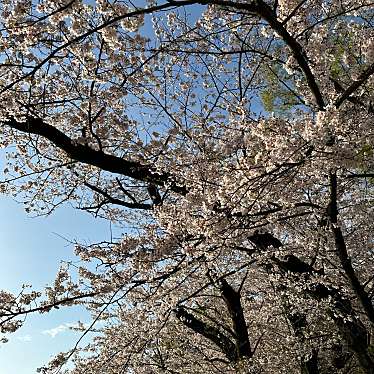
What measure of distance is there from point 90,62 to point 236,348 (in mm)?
5915

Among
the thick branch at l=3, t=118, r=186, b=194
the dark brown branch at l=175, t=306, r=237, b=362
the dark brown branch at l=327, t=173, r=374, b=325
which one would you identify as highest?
the thick branch at l=3, t=118, r=186, b=194

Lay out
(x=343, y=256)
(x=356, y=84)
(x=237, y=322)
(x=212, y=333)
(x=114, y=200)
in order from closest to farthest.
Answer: (x=356, y=84)
(x=343, y=256)
(x=114, y=200)
(x=237, y=322)
(x=212, y=333)

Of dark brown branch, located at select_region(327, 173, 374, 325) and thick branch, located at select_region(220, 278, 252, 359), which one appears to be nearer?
dark brown branch, located at select_region(327, 173, 374, 325)

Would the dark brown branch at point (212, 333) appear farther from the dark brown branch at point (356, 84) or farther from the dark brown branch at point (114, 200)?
the dark brown branch at point (356, 84)

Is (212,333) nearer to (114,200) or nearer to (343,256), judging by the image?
(114,200)

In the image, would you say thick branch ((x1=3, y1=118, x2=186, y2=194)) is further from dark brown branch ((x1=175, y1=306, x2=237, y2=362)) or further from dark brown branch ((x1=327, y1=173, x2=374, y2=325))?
dark brown branch ((x1=175, y1=306, x2=237, y2=362))

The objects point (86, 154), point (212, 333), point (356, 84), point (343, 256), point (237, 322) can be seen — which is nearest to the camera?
point (356, 84)

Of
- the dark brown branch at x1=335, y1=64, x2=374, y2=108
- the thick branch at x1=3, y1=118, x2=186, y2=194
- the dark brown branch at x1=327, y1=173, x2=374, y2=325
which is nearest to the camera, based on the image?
the dark brown branch at x1=335, y1=64, x2=374, y2=108

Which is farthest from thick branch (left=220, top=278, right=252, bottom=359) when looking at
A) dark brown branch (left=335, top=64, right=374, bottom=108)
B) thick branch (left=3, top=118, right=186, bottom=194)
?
dark brown branch (left=335, top=64, right=374, bottom=108)

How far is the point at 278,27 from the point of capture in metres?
3.45

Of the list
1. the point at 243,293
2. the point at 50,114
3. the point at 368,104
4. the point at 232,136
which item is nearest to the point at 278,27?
the point at 232,136

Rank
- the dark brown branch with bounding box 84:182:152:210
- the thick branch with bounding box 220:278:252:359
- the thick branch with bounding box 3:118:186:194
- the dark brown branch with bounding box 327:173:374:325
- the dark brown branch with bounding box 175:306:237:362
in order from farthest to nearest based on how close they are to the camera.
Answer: the dark brown branch with bounding box 175:306:237:362 < the thick branch with bounding box 220:278:252:359 < the dark brown branch with bounding box 84:182:152:210 < the thick branch with bounding box 3:118:186:194 < the dark brown branch with bounding box 327:173:374:325

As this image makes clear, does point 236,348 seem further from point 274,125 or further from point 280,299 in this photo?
point 274,125

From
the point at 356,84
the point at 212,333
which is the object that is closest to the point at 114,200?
the point at 212,333
